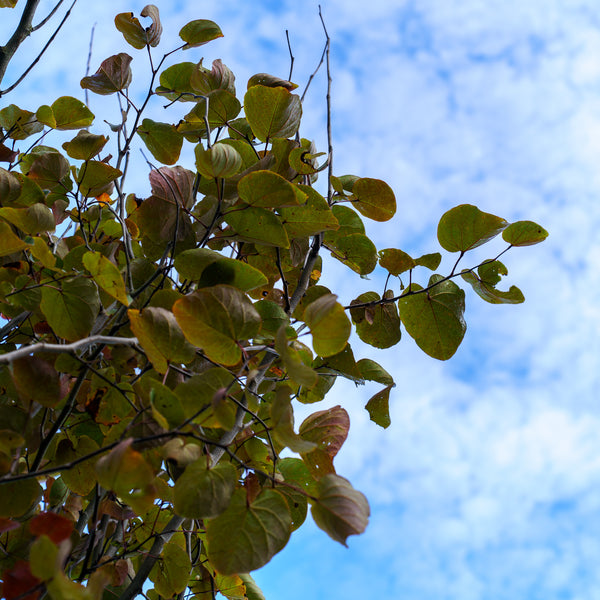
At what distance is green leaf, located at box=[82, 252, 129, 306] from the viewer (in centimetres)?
54

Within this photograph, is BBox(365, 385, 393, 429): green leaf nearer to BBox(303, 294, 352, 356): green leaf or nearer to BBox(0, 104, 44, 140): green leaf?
BBox(303, 294, 352, 356): green leaf

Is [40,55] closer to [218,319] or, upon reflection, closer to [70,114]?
[70,114]

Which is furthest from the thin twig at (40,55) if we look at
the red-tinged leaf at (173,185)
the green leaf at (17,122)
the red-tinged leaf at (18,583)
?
the red-tinged leaf at (18,583)

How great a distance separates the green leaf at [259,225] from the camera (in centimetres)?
65

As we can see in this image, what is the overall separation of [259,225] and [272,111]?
0.19 m

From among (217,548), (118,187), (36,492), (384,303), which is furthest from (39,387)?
(384,303)

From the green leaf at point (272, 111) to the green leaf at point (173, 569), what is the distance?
577 mm

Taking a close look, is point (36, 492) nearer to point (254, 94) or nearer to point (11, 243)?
point (11, 243)

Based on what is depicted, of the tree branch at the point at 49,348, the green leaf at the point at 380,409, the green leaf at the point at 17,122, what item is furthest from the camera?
the green leaf at the point at 17,122

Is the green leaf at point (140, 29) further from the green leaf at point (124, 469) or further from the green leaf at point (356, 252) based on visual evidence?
the green leaf at point (124, 469)

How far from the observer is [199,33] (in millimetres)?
893

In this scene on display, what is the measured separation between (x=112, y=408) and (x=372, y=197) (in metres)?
0.47

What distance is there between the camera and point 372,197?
2.67 feet

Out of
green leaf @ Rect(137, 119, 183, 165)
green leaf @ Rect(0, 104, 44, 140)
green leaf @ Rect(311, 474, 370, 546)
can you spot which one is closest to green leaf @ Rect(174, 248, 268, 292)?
green leaf @ Rect(311, 474, 370, 546)
